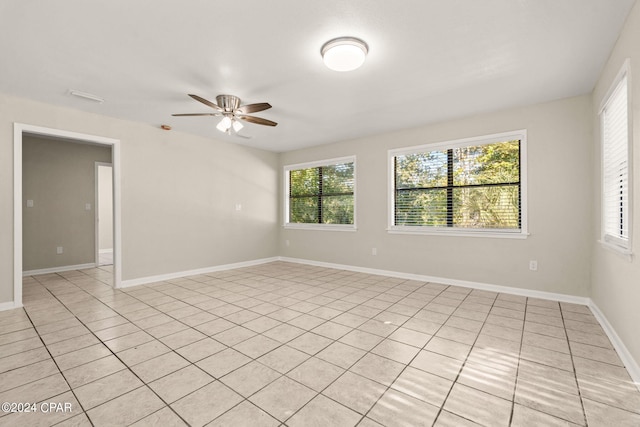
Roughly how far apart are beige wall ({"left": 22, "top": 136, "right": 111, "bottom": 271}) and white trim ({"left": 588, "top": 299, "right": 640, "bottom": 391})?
7648 millimetres

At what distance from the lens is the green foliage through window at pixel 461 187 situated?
386 cm

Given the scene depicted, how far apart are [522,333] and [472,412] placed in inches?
54.9

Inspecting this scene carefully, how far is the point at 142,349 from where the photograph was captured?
230cm

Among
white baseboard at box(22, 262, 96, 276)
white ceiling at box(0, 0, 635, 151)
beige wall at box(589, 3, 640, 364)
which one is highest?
white ceiling at box(0, 0, 635, 151)

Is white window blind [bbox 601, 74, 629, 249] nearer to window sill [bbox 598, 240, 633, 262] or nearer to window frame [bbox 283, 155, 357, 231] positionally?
window sill [bbox 598, 240, 633, 262]

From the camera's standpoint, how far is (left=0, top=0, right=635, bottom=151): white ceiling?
77.0 inches

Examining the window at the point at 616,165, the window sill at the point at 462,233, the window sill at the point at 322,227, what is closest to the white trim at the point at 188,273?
the window sill at the point at 322,227

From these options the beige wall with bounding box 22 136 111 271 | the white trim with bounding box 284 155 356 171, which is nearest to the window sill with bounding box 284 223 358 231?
the white trim with bounding box 284 155 356 171

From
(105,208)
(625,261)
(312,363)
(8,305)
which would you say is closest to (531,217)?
(625,261)

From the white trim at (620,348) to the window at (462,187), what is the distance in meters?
1.18

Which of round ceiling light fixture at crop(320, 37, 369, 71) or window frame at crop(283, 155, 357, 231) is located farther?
window frame at crop(283, 155, 357, 231)

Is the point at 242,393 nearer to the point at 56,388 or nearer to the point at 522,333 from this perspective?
the point at 56,388

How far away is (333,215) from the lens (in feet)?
18.9

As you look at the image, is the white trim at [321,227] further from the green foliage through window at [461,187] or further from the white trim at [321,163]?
the white trim at [321,163]
